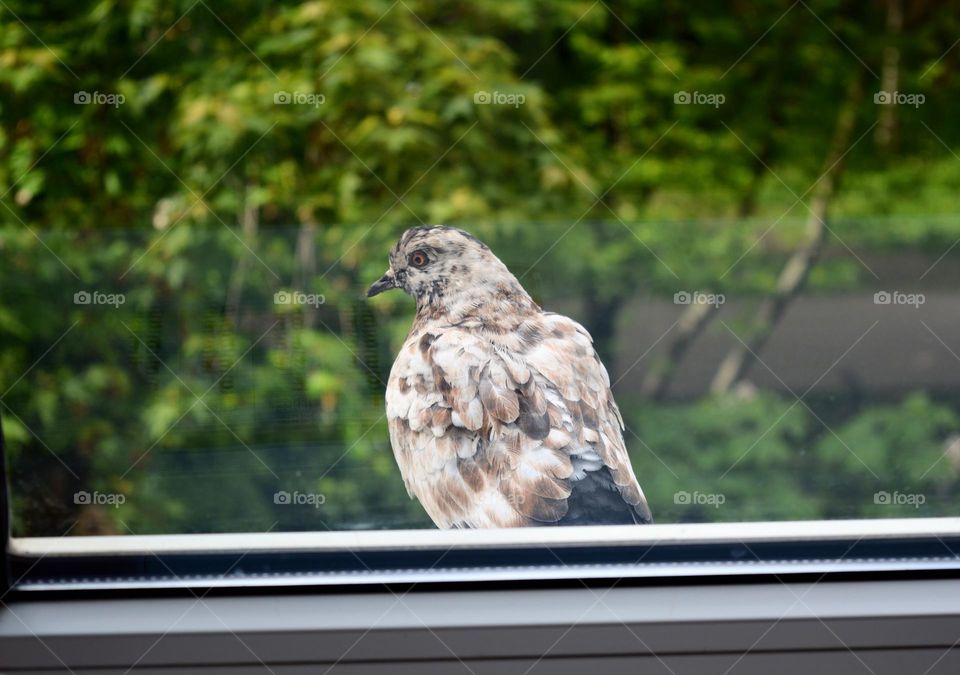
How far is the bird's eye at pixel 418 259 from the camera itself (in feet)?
3.96

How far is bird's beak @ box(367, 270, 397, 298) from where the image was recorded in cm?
124

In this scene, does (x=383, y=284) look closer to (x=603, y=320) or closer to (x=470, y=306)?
(x=470, y=306)

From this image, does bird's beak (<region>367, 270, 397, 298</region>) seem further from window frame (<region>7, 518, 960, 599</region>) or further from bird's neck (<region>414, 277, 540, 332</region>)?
window frame (<region>7, 518, 960, 599</region>)

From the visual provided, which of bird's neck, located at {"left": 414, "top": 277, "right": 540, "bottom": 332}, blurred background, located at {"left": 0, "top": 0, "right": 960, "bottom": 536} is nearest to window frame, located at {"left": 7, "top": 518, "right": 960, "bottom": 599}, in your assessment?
blurred background, located at {"left": 0, "top": 0, "right": 960, "bottom": 536}

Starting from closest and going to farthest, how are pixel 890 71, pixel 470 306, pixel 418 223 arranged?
pixel 470 306, pixel 418 223, pixel 890 71

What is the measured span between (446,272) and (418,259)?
57 millimetres

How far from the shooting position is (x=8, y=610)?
1.21 metres

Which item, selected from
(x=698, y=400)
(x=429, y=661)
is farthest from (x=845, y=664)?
(x=429, y=661)

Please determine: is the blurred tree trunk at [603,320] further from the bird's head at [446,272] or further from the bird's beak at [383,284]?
the bird's beak at [383,284]

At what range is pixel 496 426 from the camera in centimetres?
118

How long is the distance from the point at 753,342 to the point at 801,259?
0.17 meters

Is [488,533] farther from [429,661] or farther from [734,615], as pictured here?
[734,615]

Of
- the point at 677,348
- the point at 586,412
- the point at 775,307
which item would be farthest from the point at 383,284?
the point at 775,307

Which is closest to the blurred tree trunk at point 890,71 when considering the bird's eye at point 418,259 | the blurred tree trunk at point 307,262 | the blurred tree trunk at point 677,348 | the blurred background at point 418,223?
the blurred background at point 418,223
